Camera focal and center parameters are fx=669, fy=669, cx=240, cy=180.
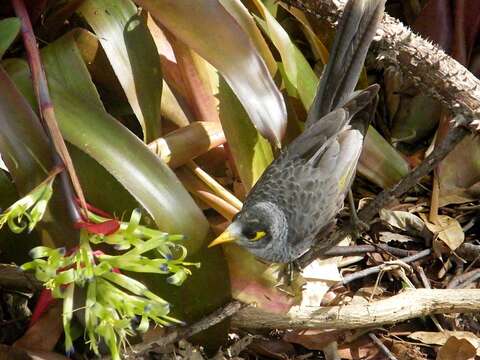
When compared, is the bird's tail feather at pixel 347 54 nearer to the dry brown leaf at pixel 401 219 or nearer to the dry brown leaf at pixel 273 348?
the dry brown leaf at pixel 401 219

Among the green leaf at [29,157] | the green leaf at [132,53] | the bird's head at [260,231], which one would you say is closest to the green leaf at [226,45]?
the green leaf at [132,53]

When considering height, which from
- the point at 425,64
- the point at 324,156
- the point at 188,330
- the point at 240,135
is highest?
the point at 425,64

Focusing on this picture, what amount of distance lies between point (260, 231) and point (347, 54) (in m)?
0.53

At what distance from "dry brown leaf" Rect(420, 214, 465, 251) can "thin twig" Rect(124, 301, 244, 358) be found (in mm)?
725

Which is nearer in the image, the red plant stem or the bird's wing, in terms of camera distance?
the red plant stem

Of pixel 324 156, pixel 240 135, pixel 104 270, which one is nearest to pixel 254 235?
pixel 240 135

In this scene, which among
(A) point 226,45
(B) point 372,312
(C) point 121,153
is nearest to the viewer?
(C) point 121,153

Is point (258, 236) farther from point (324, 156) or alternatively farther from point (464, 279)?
point (464, 279)

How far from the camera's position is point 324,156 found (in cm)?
180

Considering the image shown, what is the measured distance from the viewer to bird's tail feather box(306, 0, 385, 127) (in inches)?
66.7

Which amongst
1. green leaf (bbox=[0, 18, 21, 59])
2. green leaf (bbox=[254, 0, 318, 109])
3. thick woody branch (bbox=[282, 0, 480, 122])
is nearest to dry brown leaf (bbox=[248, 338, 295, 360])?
green leaf (bbox=[254, 0, 318, 109])

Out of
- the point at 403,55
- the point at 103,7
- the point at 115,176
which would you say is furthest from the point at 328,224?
the point at 103,7

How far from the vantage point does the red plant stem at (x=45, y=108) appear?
122 centimetres

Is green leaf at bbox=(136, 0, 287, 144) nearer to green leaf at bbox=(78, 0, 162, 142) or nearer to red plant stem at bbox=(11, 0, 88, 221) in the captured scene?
green leaf at bbox=(78, 0, 162, 142)
